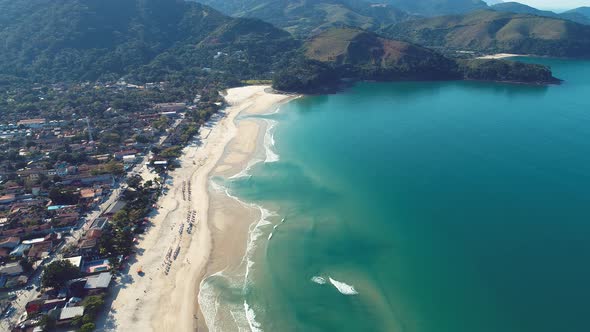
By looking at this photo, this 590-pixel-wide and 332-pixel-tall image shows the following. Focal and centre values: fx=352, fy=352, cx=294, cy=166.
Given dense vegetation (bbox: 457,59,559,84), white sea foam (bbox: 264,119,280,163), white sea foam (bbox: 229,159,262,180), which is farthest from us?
dense vegetation (bbox: 457,59,559,84)

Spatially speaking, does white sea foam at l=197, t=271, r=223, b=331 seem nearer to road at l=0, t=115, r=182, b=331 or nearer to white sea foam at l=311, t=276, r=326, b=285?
white sea foam at l=311, t=276, r=326, b=285

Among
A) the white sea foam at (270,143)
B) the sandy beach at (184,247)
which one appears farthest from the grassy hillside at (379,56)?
the sandy beach at (184,247)

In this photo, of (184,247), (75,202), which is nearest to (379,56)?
(75,202)

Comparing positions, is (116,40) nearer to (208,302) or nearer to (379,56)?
(379,56)

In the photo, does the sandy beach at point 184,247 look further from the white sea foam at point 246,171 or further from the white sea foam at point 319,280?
the white sea foam at point 319,280

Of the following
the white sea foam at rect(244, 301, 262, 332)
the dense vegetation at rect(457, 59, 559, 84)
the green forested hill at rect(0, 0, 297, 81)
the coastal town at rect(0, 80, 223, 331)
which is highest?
the green forested hill at rect(0, 0, 297, 81)

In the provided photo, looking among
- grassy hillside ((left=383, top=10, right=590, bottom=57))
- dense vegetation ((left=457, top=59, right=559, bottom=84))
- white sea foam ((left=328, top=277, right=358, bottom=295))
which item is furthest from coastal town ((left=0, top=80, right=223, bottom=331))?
grassy hillside ((left=383, top=10, right=590, bottom=57))
